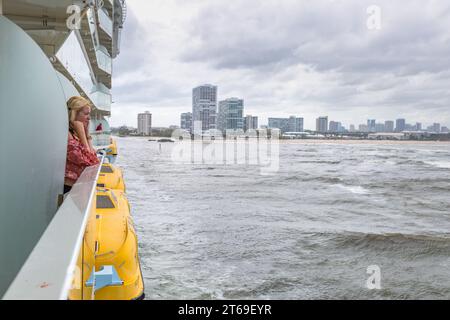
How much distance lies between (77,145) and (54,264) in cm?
389

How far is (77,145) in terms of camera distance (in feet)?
17.5

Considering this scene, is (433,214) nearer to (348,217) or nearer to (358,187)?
(348,217)

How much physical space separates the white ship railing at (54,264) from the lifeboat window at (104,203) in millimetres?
3416

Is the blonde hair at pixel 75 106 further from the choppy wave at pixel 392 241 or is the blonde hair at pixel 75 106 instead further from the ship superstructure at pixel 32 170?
the choppy wave at pixel 392 241

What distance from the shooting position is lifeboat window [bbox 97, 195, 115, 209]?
5.81m

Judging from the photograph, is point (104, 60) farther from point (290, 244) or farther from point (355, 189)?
point (290, 244)

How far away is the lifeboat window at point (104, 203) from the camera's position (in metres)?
5.81

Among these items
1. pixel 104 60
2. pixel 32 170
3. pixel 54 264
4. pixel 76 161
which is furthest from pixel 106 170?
pixel 104 60

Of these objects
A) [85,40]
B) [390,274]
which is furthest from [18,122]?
[85,40]

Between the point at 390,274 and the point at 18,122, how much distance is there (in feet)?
24.5

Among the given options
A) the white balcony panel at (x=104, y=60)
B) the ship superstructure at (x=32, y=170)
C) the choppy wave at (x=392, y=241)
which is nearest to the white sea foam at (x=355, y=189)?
the choppy wave at (x=392, y=241)

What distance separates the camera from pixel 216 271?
27.8 feet

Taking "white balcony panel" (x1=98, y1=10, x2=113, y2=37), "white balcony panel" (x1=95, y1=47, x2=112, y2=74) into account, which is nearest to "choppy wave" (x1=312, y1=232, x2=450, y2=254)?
"white balcony panel" (x1=98, y1=10, x2=113, y2=37)

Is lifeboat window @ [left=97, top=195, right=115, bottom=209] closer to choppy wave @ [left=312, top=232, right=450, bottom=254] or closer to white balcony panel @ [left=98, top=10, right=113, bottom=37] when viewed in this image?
choppy wave @ [left=312, top=232, right=450, bottom=254]
